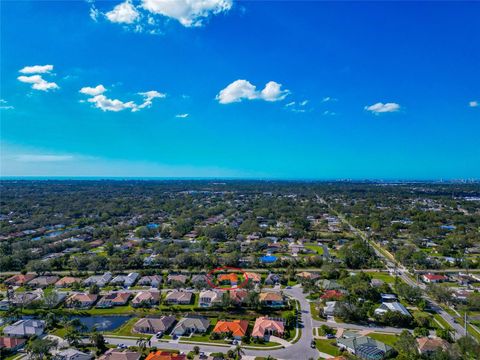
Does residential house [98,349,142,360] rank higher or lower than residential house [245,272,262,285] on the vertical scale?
higher

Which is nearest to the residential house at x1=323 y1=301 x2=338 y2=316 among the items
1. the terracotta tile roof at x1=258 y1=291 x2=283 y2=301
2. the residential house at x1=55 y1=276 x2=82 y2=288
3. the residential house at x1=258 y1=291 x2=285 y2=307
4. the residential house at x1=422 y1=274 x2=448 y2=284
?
the residential house at x1=258 y1=291 x2=285 y2=307

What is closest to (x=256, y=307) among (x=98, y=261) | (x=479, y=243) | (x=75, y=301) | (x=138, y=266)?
(x=75, y=301)

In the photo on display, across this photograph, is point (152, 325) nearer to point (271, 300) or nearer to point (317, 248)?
point (271, 300)

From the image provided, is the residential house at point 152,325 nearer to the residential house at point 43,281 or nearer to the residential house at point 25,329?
the residential house at point 25,329

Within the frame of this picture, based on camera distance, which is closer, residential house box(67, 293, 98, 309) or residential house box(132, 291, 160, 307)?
residential house box(67, 293, 98, 309)

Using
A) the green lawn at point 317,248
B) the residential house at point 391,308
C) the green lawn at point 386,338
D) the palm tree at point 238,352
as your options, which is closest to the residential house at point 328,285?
the residential house at point 391,308

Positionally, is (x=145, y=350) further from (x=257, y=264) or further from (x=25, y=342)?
(x=257, y=264)

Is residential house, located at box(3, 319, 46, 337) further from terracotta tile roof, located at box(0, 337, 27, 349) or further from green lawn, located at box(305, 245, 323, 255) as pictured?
green lawn, located at box(305, 245, 323, 255)

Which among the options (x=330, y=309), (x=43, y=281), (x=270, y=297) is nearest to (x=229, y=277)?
(x=270, y=297)

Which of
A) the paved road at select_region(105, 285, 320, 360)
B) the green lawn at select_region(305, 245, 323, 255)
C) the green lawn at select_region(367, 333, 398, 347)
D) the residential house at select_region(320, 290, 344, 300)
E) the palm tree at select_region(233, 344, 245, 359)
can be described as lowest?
the green lawn at select_region(305, 245, 323, 255)
